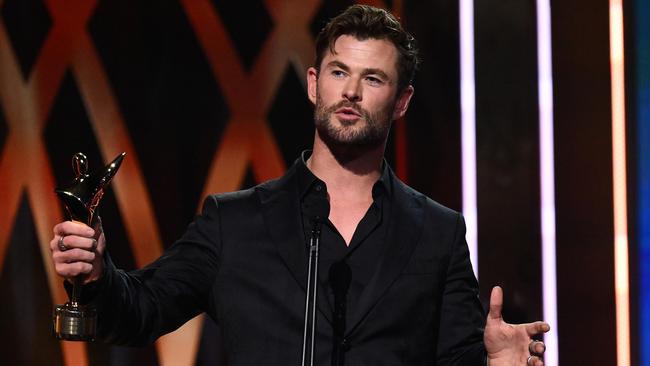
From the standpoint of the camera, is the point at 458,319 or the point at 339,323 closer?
the point at 339,323

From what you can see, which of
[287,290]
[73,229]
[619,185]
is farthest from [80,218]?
[619,185]

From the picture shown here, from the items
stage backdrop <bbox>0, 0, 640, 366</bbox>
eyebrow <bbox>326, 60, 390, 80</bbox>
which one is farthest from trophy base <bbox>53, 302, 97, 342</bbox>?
stage backdrop <bbox>0, 0, 640, 366</bbox>

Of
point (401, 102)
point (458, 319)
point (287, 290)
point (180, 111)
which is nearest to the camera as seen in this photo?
point (287, 290)

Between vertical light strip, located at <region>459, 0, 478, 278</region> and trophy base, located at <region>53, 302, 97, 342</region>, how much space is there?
1.64m

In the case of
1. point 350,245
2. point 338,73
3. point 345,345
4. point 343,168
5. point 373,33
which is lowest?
point 345,345

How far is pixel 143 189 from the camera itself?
3.34m

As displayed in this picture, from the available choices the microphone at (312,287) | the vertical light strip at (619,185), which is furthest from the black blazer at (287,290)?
the vertical light strip at (619,185)

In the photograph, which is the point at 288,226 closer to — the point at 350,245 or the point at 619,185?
the point at 350,245

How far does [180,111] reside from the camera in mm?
3322

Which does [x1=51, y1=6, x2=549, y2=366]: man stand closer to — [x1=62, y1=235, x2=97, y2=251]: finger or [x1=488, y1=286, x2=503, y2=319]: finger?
[x1=488, y1=286, x2=503, y2=319]: finger

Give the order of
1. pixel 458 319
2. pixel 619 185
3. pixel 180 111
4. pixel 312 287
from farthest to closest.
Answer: pixel 180 111
pixel 619 185
pixel 458 319
pixel 312 287

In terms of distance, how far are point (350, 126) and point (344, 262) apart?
0.34 m

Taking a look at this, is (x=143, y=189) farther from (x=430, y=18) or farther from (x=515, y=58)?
(x=515, y=58)

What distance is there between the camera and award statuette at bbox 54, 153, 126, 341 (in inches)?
64.6
